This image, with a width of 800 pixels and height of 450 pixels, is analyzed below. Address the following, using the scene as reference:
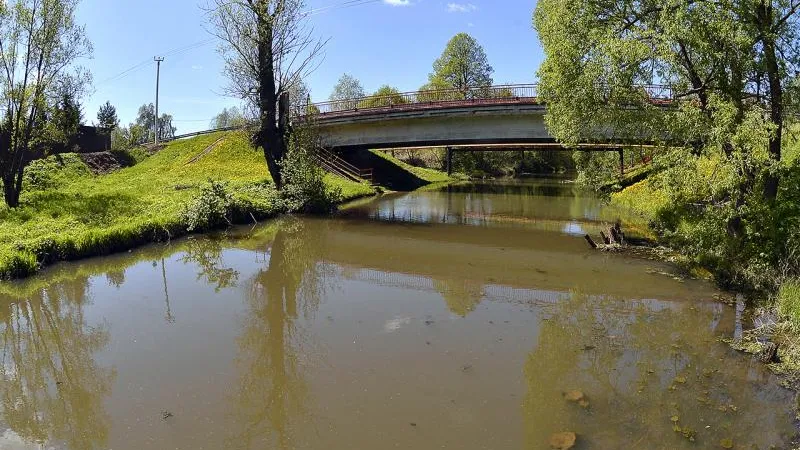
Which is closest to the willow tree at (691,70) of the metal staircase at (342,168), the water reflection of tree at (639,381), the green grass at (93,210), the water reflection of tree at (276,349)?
the water reflection of tree at (639,381)

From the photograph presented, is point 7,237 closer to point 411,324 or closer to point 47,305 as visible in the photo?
point 47,305

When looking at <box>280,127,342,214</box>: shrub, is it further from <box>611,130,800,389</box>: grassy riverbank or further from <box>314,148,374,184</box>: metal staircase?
<box>611,130,800,389</box>: grassy riverbank

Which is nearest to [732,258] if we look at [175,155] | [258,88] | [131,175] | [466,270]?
[466,270]

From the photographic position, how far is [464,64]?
6109 centimetres

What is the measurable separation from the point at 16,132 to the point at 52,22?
148 inches

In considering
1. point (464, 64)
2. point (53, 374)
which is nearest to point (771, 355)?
point (53, 374)

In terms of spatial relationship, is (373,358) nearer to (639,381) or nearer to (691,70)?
Answer: (639,381)

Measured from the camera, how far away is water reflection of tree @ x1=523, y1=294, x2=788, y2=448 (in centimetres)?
509

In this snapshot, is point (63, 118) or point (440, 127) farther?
point (440, 127)

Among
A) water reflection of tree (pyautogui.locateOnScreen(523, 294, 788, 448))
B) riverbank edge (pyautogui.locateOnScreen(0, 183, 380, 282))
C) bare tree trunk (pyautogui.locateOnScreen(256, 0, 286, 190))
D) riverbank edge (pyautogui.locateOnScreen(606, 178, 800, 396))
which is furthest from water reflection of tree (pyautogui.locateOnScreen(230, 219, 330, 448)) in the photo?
bare tree trunk (pyautogui.locateOnScreen(256, 0, 286, 190))

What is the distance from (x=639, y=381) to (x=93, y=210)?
15847 mm

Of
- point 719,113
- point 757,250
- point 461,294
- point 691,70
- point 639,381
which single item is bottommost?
point 639,381

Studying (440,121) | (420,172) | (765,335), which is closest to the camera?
(765,335)

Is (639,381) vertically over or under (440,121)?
under
